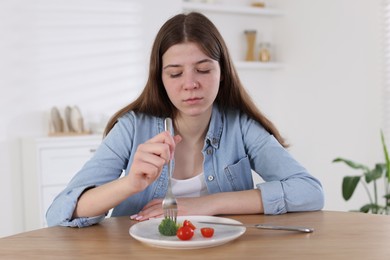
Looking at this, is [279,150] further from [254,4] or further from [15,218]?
[254,4]

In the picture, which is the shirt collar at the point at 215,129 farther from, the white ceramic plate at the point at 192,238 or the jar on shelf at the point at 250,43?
the jar on shelf at the point at 250,43

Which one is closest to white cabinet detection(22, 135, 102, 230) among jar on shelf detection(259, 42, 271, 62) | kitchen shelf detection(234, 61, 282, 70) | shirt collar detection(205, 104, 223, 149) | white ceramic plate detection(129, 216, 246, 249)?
kitchen shelf detection(234, 61, 282, 70)

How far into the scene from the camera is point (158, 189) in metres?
1.92

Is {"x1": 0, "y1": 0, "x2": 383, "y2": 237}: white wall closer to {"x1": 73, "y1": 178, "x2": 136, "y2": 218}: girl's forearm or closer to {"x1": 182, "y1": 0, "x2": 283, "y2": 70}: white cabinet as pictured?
{"x1": 182, "y1": 0, "x2": 283, "y2": 70}: white cabinet

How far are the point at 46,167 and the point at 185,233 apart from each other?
9.21 feet

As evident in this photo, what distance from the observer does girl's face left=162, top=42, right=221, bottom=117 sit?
5.99ft

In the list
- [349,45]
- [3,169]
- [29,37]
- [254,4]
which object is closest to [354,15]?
[349,45]

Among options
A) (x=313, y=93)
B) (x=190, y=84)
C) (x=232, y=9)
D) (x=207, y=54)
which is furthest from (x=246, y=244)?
(x=232, y=9)

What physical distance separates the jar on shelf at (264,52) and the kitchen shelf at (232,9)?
0.26 metres

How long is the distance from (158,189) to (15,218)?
8.33 ft

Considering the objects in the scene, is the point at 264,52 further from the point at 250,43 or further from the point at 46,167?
the point at 46,167

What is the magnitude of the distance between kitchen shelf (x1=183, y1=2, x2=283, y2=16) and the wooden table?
11.2 feet

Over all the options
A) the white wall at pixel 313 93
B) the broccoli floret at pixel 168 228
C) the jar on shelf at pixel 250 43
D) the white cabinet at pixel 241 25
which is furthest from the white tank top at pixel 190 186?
the jar on shelf at pixel 250 43

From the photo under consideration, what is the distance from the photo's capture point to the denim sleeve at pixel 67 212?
5.41 feet
